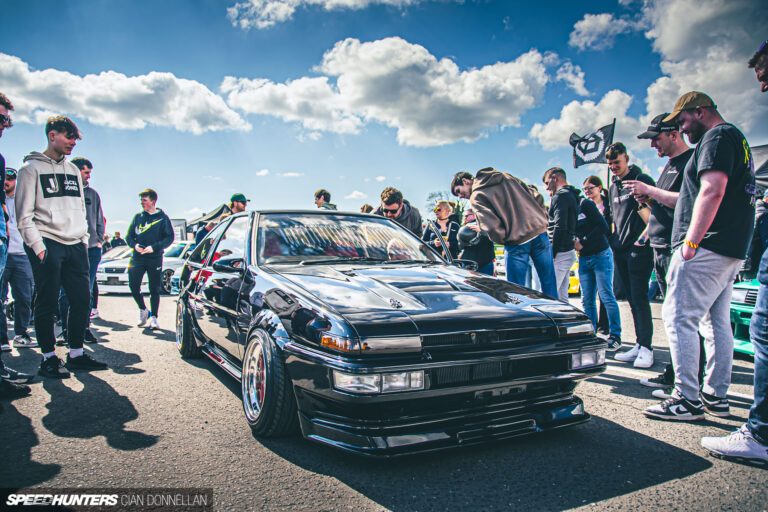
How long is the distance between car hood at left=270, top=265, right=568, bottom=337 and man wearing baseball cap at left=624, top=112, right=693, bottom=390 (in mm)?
1285

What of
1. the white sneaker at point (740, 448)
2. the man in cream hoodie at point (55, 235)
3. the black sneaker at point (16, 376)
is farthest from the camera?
the man in cream hoodie at point (55, 235)

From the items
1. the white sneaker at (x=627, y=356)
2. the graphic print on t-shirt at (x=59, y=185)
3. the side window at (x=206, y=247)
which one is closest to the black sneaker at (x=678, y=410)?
the white sneaker at (x=627, y=356)

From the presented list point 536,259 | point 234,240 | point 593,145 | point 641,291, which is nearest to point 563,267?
point 536,259

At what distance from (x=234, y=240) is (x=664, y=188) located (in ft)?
10.8

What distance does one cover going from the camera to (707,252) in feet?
8.29

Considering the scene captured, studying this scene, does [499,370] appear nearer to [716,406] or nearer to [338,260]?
[338,260]

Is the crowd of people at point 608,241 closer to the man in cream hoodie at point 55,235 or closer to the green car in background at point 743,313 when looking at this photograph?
the man in cream hoodie at point 55,235

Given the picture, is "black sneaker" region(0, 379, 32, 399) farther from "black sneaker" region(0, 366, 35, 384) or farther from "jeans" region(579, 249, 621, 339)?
"jeans" region(579, 249, 621, 339)

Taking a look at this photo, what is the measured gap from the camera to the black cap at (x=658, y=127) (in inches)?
126

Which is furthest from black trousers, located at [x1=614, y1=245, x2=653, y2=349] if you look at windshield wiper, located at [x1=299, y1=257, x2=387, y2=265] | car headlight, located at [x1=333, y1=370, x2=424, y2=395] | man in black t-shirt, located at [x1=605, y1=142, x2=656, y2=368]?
car headlight, located at [x1=333, y1=370, x2=424, y2=395]

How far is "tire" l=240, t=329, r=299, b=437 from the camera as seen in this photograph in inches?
84.6

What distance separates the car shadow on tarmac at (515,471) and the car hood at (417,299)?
61cm

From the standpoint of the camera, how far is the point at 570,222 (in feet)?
15.0

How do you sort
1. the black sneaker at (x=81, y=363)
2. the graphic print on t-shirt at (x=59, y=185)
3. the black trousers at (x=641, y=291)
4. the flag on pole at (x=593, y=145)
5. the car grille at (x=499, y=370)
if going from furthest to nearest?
the flag on pole at (x=593, y=145) → the black trousers at (x=641, y=291) → the black sneaker at (x=81, y=363) → the graphic print on t-shirt at (x=59, y=185) → the car grille at (x=499, y=370)
